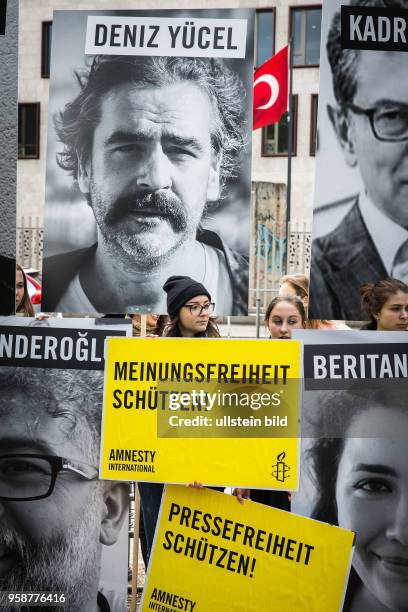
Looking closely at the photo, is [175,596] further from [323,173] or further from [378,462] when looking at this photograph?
[323,173]

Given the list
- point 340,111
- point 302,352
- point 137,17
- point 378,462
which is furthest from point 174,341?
point 137,17

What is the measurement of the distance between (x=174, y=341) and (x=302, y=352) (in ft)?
1.64

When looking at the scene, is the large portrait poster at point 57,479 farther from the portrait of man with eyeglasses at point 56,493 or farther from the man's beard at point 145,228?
the man's beard at point 145,228

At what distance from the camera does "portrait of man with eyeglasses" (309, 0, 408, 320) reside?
4168mm

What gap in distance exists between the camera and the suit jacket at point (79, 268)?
4418 mm

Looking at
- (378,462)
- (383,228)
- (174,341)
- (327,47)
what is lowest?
(378,462)

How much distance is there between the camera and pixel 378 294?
3.89 meters

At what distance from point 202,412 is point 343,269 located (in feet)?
4.04

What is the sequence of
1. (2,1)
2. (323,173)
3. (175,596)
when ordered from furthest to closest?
(323,173) → (2,1) → (175,596)

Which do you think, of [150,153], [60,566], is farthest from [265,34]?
[60,566]

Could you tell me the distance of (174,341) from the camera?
11.1 ft

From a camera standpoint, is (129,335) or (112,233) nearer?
(129,335)

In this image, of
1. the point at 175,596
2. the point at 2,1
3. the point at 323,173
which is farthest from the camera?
the point at 323,173

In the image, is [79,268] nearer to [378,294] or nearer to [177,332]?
[177,332]
